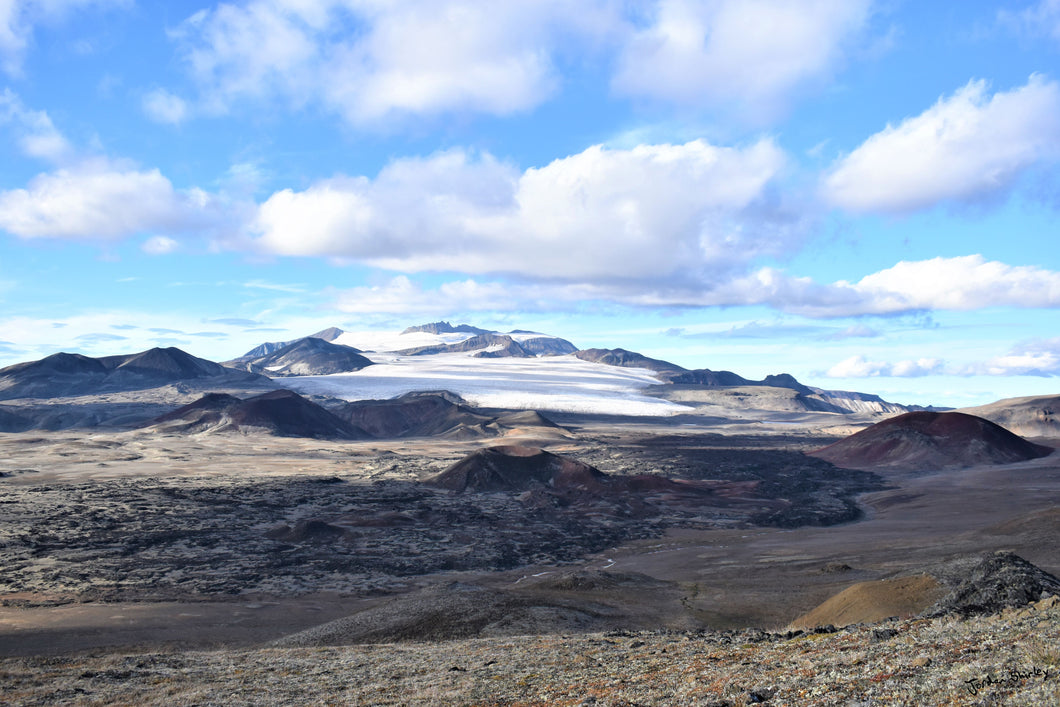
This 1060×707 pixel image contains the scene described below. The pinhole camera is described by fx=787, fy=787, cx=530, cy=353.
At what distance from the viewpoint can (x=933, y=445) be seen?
295 ft

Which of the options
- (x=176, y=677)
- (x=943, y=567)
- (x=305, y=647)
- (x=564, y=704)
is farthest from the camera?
(x=943, y=567)

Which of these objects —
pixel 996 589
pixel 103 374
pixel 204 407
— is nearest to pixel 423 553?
pixel 996 589

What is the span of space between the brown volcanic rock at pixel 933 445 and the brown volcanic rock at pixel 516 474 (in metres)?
38.0

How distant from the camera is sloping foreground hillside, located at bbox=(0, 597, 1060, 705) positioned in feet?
33.2

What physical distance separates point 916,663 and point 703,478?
7028cm

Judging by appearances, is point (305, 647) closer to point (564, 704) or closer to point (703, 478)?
point (564, 704)

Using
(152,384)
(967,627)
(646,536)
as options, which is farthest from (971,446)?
(152,384)

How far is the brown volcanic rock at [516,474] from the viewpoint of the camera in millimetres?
68312

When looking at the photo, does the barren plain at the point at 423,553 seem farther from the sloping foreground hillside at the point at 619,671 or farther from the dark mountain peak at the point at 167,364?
the dark mountain peak at the point at 167,364

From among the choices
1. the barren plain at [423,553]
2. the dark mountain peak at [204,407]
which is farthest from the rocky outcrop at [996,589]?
the dark mountain peak at [204,407]

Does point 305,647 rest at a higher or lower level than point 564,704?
lower

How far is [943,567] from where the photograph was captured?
2517 centimetres

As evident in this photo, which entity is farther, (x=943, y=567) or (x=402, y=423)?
(x=402, y=423)

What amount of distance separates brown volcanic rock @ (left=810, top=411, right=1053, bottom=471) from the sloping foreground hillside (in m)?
77.7
